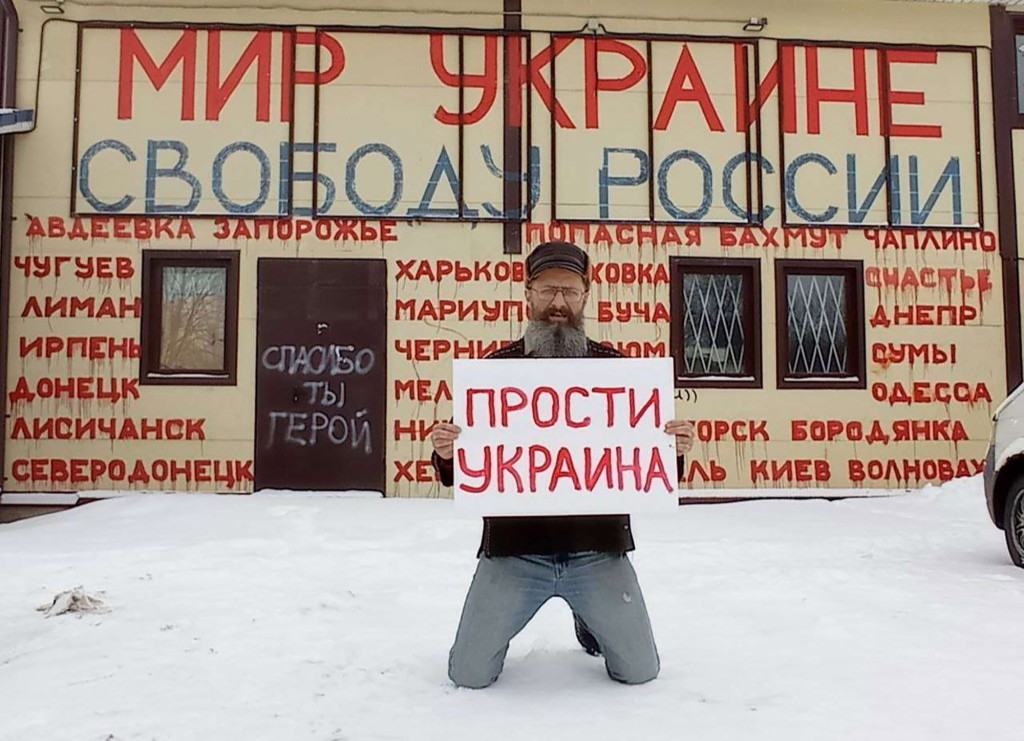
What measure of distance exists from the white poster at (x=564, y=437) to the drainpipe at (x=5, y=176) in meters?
7.76

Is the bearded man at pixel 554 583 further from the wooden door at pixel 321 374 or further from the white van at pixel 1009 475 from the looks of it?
the wooden door at pixel 321 374

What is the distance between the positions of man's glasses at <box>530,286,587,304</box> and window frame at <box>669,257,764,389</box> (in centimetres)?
633

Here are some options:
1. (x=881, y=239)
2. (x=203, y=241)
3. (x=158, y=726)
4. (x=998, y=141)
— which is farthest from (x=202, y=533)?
(x=998, y=141)

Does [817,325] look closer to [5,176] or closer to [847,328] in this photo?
[847,328]

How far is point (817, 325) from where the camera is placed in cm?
975

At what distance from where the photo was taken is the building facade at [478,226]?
9.11m

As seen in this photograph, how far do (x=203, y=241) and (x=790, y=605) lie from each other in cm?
738

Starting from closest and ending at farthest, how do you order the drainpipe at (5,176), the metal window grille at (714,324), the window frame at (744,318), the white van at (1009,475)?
the white van at (1009,475) → the drainpipe at (5,176) → the window frame at (744,318) → the metal window grille at (714,324)

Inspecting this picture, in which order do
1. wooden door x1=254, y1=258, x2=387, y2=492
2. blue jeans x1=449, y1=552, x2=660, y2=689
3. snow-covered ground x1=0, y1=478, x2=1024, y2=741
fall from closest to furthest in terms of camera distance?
snow-covered ground x1=0, y1=478, x2=1024, y2=741
blue jeans x1=449, y1=552, x2=660, y2=689
wooden door x1=254, y1=258, x2=387, y2=492

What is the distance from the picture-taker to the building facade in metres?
9.11

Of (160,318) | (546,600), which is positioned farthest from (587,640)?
(160,318)

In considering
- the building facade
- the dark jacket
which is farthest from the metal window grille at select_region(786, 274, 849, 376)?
the dark jacket

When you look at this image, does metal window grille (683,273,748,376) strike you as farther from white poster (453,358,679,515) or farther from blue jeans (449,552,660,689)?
blue jeans (449,552,660,689)

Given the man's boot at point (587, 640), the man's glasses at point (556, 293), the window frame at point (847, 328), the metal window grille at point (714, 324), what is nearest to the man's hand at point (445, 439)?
the man's glasses at point (556, 293)
